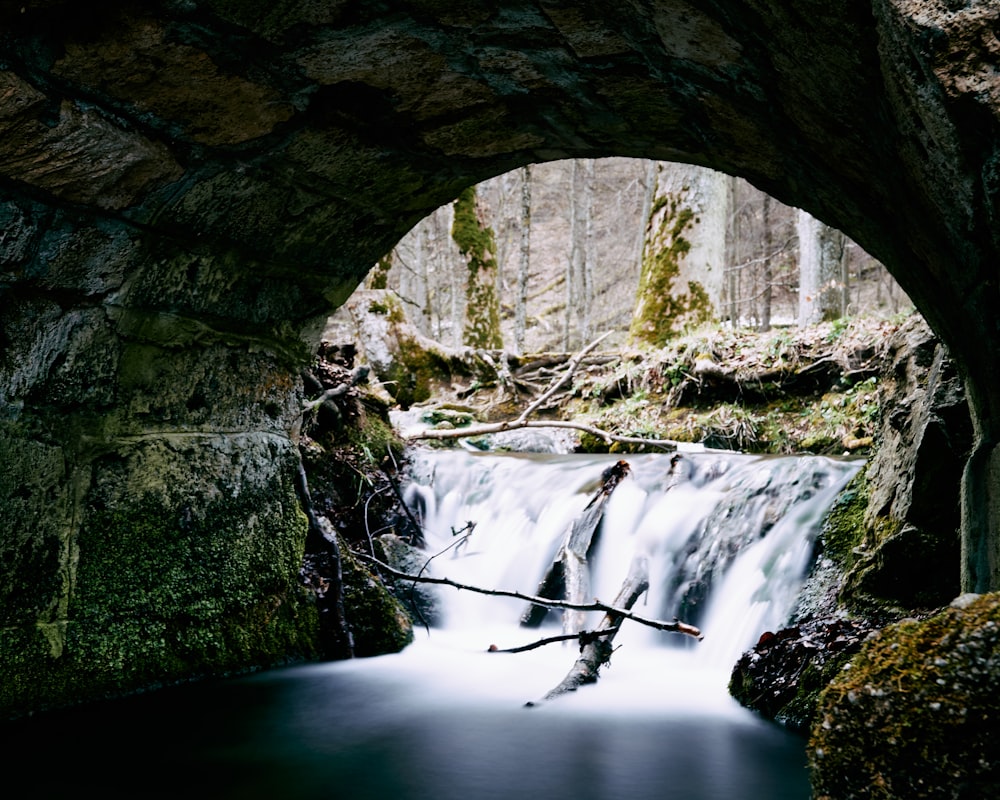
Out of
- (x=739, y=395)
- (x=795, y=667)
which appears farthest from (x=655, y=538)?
(x=739, y=395)

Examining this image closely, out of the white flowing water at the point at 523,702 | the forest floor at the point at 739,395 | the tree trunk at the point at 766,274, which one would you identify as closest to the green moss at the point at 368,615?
the white flowing water at the point at 523,702

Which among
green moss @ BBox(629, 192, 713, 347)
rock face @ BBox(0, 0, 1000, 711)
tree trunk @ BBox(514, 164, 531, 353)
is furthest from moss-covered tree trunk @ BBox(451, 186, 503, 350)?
rock face @ BBox(0, 0, 1000, 711)

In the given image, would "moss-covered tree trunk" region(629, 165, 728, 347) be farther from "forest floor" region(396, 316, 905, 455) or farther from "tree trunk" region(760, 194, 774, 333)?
"tree trunk" region(760, 194, 774, 333)

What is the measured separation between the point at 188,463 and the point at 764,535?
3494 millimetres

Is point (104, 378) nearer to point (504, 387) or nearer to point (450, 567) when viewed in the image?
point (450, 567)

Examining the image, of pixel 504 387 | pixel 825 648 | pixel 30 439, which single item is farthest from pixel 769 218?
pixel 30 439

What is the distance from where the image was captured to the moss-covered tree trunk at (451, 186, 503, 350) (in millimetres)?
12266

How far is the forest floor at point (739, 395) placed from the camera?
750 centimetres

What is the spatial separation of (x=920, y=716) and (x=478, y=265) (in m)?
11.3

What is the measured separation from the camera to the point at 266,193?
11.4 feet

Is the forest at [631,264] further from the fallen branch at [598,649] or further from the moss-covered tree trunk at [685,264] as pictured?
the fallen branch at [598,649]

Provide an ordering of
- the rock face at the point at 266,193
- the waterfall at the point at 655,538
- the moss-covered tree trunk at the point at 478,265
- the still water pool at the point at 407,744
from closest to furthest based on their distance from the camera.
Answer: the rock face at the point at 266,193, the still water pool at the point at 407,744, the waterfall at the point at 655,538, the moss-covered tree trunk at the point at 478,265

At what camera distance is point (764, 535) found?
16.5 ft

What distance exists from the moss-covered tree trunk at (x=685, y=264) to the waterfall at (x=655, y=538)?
156 inches
